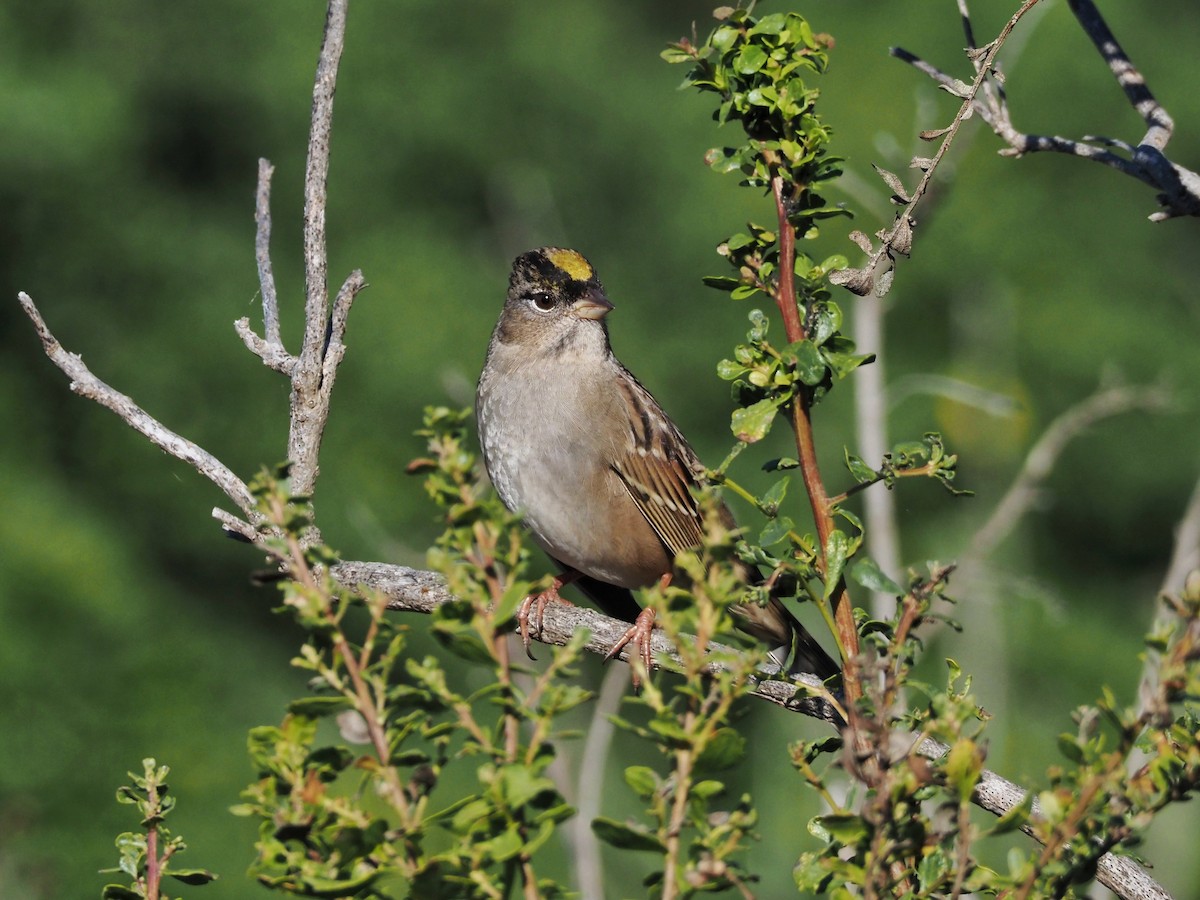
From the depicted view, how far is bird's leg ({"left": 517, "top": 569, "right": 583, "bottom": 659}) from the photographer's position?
3858 millimetres

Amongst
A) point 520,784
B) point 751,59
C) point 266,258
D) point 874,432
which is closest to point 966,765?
point 520,784

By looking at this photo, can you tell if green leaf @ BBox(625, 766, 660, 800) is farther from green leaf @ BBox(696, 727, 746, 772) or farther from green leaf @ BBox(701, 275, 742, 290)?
green leaf @ BBox(701, 275, 742, 290)

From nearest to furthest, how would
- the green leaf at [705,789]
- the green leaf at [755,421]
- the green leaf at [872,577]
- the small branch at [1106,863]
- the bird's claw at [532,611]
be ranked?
the green leaf at [705,789], the green leaf at [872,577], the green leaf at [755,421], the small branch at [1106,863], the bird's claw at [532,611]

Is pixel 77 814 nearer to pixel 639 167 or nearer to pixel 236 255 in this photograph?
pixel 236 255

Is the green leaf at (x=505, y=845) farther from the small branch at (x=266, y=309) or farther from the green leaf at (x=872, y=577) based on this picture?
the small branch at (x=266, y=309)

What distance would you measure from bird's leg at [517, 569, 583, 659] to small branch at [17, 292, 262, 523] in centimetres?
95

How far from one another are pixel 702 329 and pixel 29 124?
652 centimetres

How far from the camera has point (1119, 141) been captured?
2365mm

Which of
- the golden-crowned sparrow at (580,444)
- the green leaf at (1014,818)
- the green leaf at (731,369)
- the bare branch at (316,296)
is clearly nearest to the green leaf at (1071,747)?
the green leaf at (1014,818)

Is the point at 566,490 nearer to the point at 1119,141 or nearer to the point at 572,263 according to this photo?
the point at 572,263

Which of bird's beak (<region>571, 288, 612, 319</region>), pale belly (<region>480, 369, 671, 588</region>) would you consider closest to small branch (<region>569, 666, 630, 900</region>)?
pale belly (<region>480, 369, 671, 588</region>)

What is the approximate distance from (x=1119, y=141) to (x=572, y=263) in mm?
2674

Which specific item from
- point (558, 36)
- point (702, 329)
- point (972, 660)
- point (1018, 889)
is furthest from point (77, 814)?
point (1018, 889)

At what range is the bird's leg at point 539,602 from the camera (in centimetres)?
386
